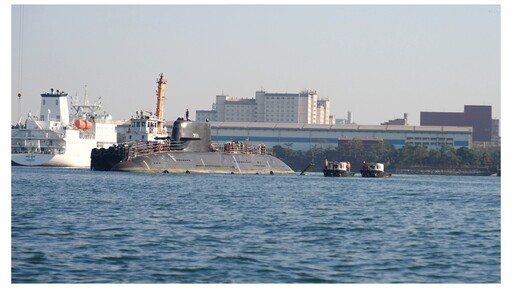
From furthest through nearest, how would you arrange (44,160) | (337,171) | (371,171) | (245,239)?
(44,160) < (371,171) < (337,171) < (245,239)

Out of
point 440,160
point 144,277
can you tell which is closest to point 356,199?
point 144,277

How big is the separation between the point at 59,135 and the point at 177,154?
104 ft

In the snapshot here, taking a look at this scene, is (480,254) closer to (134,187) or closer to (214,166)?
(134,187)

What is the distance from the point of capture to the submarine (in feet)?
306

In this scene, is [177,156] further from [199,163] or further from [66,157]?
[66,157]

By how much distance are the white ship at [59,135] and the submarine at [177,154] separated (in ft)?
47.7

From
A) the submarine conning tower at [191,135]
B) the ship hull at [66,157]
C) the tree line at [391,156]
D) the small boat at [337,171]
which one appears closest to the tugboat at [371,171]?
the small boat at [337,171]

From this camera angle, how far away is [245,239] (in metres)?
33.8

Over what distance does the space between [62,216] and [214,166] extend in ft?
193

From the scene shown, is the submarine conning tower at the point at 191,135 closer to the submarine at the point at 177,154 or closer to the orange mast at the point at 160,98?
the submarine at the point at 177,154

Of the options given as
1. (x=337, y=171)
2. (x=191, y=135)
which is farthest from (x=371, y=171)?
(x=191, y=135)

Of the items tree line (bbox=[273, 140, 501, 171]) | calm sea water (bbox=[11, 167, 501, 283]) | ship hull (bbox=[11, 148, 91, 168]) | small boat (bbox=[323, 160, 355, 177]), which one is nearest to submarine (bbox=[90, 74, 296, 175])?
small boat (bbox=[323, 160, 355, 177])

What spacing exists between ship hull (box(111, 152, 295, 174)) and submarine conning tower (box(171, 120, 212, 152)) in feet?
2.98

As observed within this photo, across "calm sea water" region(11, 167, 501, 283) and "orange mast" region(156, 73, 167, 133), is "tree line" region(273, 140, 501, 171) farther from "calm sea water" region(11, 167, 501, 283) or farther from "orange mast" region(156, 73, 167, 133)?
"calm sea water" region(11, 167, 501, 283)
